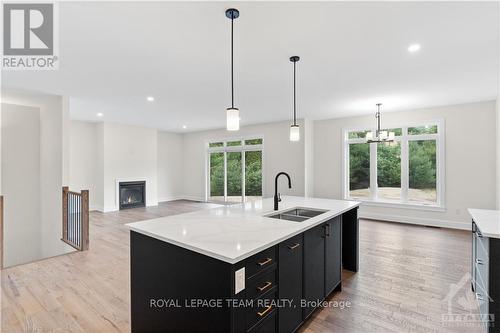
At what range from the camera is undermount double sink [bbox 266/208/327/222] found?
8.94 ft

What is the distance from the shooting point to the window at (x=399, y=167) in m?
5.54

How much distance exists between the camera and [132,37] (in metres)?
2.49

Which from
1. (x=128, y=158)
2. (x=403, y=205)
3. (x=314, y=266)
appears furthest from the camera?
(x=128, y=158)

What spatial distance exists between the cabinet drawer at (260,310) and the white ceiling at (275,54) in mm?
2199

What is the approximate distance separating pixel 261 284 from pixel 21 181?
5775 mm

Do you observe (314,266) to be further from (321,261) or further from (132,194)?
A: (132,194)

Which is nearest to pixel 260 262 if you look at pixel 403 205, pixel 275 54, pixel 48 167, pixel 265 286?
pixel 265 286

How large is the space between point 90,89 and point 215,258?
4150mm

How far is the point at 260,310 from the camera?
5.08 feet

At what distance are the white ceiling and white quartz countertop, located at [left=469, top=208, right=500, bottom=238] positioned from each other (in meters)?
1.78

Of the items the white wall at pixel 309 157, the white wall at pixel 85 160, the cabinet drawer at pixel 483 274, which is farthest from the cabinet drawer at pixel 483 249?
the white wall at pixel 85 160

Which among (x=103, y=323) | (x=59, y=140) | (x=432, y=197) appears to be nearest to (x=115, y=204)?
(x=59, y=140)

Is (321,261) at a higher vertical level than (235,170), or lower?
lower

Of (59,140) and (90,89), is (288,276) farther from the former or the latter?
(59,140)
